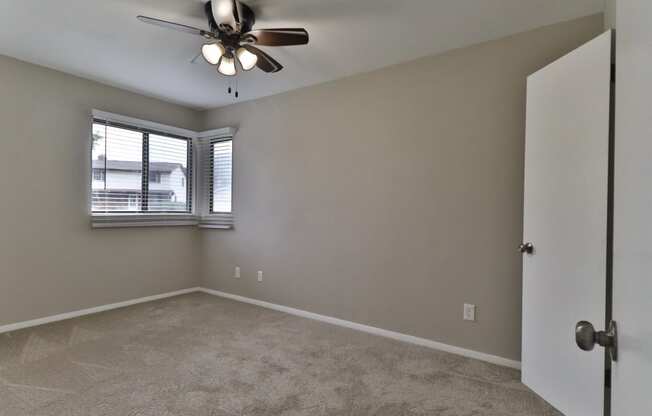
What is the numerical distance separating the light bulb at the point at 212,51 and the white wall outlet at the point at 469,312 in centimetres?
258

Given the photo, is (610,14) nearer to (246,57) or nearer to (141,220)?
(246,57)

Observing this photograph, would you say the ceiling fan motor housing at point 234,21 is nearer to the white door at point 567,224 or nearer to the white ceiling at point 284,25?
the white ceiling at point 284,25

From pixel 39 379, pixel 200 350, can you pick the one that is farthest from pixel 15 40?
pixel 200 350

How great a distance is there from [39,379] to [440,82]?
3539 mm

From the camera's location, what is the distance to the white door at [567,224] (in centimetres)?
167

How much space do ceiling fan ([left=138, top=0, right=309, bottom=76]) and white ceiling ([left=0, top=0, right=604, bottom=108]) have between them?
117 millimetres

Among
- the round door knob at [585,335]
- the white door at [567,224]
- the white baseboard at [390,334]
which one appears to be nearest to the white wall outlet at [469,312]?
the white baseboard at [390,334]

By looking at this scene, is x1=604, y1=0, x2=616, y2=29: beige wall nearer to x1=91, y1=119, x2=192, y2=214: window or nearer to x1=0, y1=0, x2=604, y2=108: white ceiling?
x1=0, y1=0, x2=604, y2=108: white ceiling

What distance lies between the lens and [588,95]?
1.75 meters

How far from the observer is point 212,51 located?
2.25m

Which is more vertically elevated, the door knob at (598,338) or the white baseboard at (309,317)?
the door knob at (598,338)

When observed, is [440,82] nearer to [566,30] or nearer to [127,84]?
[566,30]

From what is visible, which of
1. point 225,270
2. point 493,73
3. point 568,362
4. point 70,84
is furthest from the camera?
point 225,270

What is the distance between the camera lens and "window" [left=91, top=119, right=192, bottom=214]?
363cm
